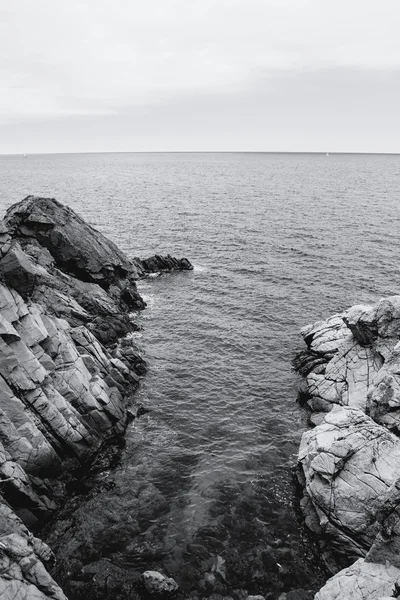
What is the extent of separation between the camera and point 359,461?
26688 mm

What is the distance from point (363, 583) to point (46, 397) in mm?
22616

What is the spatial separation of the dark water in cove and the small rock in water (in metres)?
0.98

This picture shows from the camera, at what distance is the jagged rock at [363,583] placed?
19.9 m

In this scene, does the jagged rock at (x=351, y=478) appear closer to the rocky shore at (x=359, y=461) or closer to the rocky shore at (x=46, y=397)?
the rocky shore at (x=359, y=461)

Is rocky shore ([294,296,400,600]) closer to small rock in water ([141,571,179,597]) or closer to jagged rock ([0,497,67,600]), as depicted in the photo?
small rock in water ([141,571,179,597])

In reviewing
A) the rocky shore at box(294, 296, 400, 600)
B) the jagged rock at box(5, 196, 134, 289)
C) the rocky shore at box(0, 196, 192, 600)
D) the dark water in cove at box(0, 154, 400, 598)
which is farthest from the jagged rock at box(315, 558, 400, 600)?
the jagged rock at box(5, 196, 134, 289)

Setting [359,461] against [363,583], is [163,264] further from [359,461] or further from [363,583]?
[363,583]

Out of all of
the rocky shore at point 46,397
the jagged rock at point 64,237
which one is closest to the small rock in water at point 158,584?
the rocky shore at point 46,397

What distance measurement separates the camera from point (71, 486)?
96.8 ft

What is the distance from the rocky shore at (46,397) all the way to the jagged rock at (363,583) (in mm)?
13229

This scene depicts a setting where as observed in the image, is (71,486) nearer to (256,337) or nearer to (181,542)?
(181,542)

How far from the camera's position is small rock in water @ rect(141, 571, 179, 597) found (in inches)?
883

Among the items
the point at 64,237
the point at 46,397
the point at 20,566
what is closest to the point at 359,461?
the point at 20,566

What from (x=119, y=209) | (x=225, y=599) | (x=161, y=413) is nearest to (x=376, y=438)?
(x=225, y=599)
